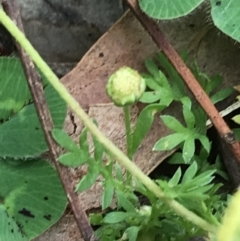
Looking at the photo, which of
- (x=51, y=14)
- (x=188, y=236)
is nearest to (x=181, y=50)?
(x=51, y=14)

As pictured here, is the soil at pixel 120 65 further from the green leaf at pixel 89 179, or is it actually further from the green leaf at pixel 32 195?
the green leaf at pixel 89 179

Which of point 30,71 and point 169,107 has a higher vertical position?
point 30,71

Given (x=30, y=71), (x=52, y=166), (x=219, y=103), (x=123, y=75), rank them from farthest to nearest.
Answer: (x=219, y=103), (x=52, y=166), (x=30, y=71), (x=123, y=75)

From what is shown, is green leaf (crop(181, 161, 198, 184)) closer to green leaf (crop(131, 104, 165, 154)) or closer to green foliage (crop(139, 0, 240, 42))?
green leaf (crop(131, 104, 165, 154))

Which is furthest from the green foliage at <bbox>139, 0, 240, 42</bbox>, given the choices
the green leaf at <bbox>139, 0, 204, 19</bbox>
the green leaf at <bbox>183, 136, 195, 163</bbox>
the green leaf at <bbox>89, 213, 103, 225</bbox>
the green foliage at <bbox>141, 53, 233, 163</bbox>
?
the green leaf at <bbox>89, 213, 103, 225</bbox>

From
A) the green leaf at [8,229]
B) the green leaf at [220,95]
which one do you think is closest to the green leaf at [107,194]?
the green leaf at [8,229]

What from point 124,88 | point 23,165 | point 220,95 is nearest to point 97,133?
point 124,88

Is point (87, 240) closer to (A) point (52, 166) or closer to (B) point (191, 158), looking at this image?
(A) point (52, 166)
